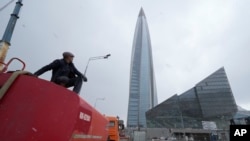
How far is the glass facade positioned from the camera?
8775 cm

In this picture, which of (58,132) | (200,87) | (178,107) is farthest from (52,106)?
(200,87)

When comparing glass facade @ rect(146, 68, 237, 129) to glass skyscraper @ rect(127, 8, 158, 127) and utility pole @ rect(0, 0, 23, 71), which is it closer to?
glass skyscraper @ rect(127, 8, 158, 127)

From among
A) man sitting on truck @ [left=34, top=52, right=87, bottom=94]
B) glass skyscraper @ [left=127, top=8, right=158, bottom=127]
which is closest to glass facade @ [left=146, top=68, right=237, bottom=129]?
glass skyscraper @ [left=127, top=8, right=158, bottom=127]

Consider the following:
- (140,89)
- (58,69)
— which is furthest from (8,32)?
(140,89)

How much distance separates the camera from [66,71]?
3486mm

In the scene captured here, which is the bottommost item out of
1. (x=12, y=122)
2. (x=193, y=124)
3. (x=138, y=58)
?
(x=12, y=122)

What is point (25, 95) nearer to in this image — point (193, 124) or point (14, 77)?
point (14, 77)

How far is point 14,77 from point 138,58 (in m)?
136

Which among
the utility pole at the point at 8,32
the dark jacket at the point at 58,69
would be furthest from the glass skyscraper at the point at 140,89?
the dark jacket at the point at 58,69

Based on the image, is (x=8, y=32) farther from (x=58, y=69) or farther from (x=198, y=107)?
(x=198, y=107)

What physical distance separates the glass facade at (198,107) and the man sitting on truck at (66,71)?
279 ft

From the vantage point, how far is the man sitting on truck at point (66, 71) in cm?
339

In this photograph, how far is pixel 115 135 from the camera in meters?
12.4

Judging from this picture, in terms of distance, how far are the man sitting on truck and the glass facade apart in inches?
3348
